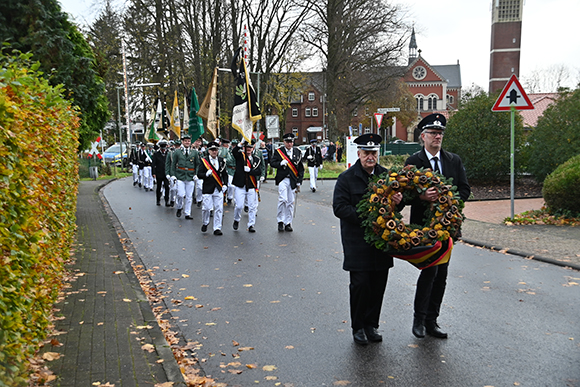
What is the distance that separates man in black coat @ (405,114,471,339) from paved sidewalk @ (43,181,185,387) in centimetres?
230

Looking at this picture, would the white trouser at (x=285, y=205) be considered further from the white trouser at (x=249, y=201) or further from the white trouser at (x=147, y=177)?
the white trouser at (x=147, y=177)

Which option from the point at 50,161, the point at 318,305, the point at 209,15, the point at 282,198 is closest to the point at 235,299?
the point at 318,305

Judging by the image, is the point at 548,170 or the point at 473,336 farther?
the point at 548,170

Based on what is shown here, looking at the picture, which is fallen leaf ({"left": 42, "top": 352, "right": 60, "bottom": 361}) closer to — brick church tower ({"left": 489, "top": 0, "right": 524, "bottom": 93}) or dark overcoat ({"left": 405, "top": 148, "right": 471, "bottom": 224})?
dark overcoat ({"left": 405, "top": 148, "right": 471, "bottom": 224})

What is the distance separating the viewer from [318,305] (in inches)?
259

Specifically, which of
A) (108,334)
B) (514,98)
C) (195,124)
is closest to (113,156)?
(195,124)

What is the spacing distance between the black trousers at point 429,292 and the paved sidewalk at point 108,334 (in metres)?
2.28

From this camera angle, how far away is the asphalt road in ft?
15.1

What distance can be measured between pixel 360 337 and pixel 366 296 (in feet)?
1.23

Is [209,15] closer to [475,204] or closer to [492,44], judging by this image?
[475,204]

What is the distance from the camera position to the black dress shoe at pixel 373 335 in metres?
5.31

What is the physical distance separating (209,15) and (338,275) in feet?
104

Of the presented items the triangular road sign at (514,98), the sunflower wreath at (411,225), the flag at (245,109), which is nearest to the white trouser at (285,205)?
the flag at (245,109)

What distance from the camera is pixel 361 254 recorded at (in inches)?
205
